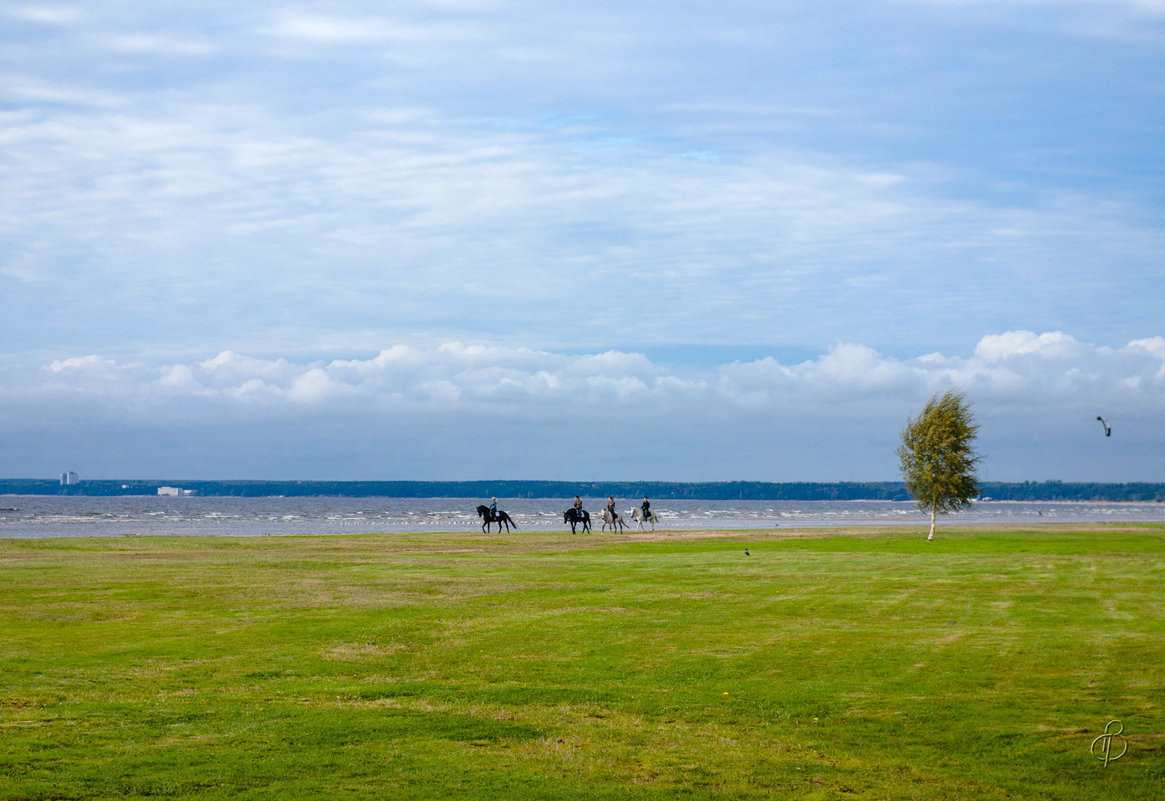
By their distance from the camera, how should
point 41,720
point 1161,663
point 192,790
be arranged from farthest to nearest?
point 1161,663
point 41,720
point 192,790

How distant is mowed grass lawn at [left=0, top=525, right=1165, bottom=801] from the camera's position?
10.3m

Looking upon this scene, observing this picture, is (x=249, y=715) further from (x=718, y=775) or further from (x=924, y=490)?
(x=924, y=490)

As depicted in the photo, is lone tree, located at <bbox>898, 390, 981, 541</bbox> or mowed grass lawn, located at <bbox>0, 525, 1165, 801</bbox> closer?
mowed grass lawn, located at <bbox>0, 525, 1165, 801</bbox>

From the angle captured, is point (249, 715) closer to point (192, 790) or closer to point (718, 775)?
point (192, 790)

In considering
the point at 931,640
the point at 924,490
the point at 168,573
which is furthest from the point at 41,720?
the point at 924,490

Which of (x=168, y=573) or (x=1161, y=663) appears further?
(x=168, y=573)

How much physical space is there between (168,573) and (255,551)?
37.6 feet

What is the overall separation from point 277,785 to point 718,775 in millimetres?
4379

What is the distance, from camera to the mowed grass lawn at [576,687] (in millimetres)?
10258

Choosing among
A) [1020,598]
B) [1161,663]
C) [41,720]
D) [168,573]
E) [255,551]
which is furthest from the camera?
[255,551]

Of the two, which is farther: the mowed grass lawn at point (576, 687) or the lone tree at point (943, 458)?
the lone tree at point (943, 458)

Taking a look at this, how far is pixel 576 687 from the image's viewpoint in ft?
47.1

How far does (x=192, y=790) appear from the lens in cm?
955

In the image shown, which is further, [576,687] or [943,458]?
[943,458]
